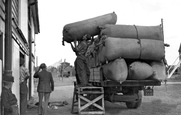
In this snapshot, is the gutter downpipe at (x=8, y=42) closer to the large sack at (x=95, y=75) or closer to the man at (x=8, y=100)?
the man at (x=8, y=100)

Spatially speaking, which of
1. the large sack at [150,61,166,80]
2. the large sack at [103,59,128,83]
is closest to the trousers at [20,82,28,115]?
the large sack at [103,59,128,83]

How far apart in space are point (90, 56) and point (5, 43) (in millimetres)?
4718

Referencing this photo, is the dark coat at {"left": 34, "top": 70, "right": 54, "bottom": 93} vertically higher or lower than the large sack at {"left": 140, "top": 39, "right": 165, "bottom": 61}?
lower

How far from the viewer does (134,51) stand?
768 cm

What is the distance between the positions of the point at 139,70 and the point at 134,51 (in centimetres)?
59

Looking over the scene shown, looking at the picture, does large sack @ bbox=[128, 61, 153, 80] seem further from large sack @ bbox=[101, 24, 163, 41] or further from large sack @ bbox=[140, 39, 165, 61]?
large sack @ bbox=[101, 24, 163, 41]

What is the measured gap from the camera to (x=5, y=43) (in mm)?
5438

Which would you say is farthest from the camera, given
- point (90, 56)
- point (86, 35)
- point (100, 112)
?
point (90, 56)

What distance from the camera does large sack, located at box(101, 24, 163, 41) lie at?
26.2ft

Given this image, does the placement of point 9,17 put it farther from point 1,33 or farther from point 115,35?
point 115,35

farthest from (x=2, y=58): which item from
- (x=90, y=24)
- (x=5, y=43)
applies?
(x=90, y=24)

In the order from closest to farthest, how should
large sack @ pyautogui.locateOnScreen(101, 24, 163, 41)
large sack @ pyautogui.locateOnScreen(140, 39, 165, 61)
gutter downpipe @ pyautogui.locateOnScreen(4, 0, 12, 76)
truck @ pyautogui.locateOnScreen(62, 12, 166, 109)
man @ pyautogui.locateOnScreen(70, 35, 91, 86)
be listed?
gutter downpipe @ pyautogui.locateOnScreen(4, 0, 12, 76) → truck @ pyautogui.locateOnScreen(62, 12, 166, 109) → large sack @ pyautogui.locateOnScreen(140, 39, 165, 61) → large sack @ pyautogui.locateOnScreen(101, 24, 163, 41) → man @ pyautogui.locateOnScreen(70, 35, 91, 86)

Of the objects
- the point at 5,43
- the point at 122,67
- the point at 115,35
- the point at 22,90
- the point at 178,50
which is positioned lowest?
the point at 22,90

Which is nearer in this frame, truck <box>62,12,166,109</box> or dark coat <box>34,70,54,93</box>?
truck <box>62,12,166,109</box>
